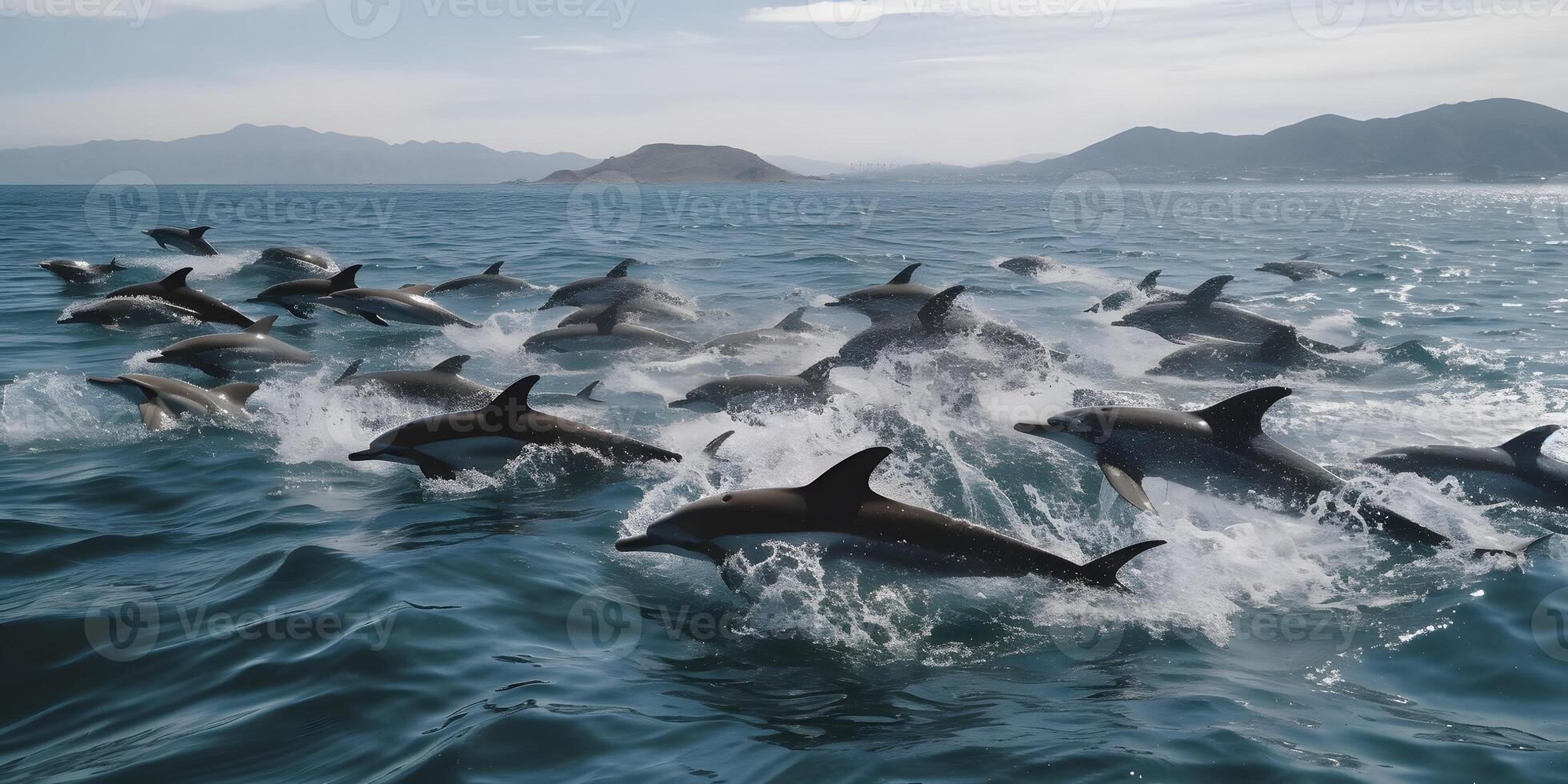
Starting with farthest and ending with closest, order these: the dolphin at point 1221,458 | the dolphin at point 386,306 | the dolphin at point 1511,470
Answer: the dolphin at point 386,306 → the dolphin at point 1511,470 → the dolphin at point 1221,458

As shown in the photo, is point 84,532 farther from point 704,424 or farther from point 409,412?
point 704,424

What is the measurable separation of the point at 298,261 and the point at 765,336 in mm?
12902

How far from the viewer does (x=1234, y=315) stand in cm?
1452

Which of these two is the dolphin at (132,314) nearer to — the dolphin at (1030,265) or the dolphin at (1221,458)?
the dolphin at (1221,458)

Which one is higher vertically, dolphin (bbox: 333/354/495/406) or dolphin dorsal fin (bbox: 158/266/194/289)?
dolphin dorsal fin (bbox: 158/266/194/289)

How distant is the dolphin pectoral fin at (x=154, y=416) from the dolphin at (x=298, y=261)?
12.2m

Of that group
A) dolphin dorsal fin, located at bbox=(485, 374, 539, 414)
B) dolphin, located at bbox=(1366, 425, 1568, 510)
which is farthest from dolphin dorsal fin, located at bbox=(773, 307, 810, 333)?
dolphin, located at bbox=(1366, 425, 1568, 510)

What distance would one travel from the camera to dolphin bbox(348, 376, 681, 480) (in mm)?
8352

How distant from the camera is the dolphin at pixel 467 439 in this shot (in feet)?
27.4

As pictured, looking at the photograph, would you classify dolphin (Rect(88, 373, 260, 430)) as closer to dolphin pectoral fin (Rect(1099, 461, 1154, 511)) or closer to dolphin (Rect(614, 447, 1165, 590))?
dolphin (Rect(614, 447, 1165, 590))

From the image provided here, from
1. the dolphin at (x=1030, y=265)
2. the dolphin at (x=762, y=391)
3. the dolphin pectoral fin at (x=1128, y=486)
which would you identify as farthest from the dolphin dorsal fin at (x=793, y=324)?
the dolphin at (x=1030, y=265)

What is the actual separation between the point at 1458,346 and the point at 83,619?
18080 mm

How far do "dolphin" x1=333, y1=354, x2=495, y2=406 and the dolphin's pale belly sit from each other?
196 centimetres

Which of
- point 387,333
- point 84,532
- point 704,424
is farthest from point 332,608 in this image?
point 387,333
